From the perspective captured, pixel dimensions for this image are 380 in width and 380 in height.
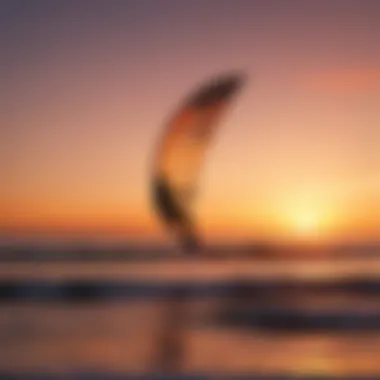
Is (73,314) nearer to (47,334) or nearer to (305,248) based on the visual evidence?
(47,334)

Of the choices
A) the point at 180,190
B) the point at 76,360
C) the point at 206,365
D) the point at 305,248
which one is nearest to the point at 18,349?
the point at 76,360

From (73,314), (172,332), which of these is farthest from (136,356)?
(73,314)

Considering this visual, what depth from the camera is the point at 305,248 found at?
6070 mm

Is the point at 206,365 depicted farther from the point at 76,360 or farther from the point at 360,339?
the point at 360,339

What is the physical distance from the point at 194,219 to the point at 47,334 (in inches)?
37.8

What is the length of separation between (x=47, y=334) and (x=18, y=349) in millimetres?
487

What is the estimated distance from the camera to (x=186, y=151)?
5125mm

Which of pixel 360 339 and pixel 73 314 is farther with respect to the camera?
pixel 73 314

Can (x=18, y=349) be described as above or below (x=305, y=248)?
below

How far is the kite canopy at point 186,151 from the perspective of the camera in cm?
485

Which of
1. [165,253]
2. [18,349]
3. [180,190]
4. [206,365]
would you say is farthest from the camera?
[165,253]

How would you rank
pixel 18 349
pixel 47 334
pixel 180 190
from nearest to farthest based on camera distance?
1. pixel 18 349
2. pixel 47 334
3. pixel 180 190

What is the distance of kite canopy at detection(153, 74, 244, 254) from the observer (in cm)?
485

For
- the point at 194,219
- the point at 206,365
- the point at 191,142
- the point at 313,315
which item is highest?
the point at 191,142
